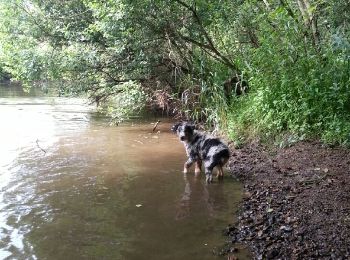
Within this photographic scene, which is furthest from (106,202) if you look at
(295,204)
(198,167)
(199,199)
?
(295,204)

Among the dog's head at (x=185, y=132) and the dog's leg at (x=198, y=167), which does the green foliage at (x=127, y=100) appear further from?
the dog's leg at (x=198, y=167)

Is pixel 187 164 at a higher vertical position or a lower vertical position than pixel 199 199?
higher

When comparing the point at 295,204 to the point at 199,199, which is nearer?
the point at 295,204

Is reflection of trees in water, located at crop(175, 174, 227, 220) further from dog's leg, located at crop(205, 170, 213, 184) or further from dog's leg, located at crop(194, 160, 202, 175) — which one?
dog's leg, located at crop(194, 160, 202, 175)

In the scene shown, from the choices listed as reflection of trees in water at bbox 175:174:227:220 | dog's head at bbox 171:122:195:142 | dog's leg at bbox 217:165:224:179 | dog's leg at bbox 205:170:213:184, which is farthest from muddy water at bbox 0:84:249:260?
dog's head at bbox 171:122:195:142

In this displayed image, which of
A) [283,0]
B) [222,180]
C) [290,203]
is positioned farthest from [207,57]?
[290,203]

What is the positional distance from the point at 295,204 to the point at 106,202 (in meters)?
2.95

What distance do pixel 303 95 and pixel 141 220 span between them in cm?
458

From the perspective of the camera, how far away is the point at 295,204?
18.9 ft

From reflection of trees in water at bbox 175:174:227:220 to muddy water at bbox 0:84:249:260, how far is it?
2 centimetres

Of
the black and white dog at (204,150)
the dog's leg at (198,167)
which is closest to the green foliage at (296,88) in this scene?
the black and white dog at (204,150)

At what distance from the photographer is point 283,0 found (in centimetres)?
1024

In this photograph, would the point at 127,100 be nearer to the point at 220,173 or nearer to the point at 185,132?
the point at 185,132

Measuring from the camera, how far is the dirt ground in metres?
4.53
